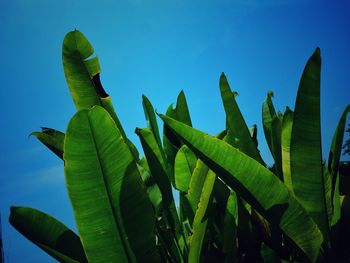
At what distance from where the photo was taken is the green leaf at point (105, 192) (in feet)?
2.07

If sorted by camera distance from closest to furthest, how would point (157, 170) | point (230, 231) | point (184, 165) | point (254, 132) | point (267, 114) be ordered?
point (230, 231), point (157, 170), point (184, 165), point (267, 114), point (254, 132)

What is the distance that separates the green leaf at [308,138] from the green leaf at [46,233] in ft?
2.14

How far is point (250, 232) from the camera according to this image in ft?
2.96

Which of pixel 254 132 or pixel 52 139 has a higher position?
pixel 52 139

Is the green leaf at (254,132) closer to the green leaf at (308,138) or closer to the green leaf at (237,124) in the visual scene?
the green leaf at (237,124)

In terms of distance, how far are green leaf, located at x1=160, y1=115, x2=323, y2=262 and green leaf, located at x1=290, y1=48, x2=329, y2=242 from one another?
99 millimetres

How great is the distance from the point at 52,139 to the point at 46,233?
1.00ft

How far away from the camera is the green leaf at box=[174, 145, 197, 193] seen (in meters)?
1.06

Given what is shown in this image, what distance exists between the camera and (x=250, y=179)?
2.15ft

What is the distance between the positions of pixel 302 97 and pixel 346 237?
42 centimetres

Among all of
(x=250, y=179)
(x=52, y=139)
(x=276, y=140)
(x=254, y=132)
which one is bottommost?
(x=250, y=179)

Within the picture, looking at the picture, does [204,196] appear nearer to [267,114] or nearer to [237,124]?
[237,124]

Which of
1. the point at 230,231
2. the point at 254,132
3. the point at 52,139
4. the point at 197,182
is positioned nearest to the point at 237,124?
the point at 197,182

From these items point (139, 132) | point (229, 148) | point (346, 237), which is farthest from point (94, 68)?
point (346, 237)
